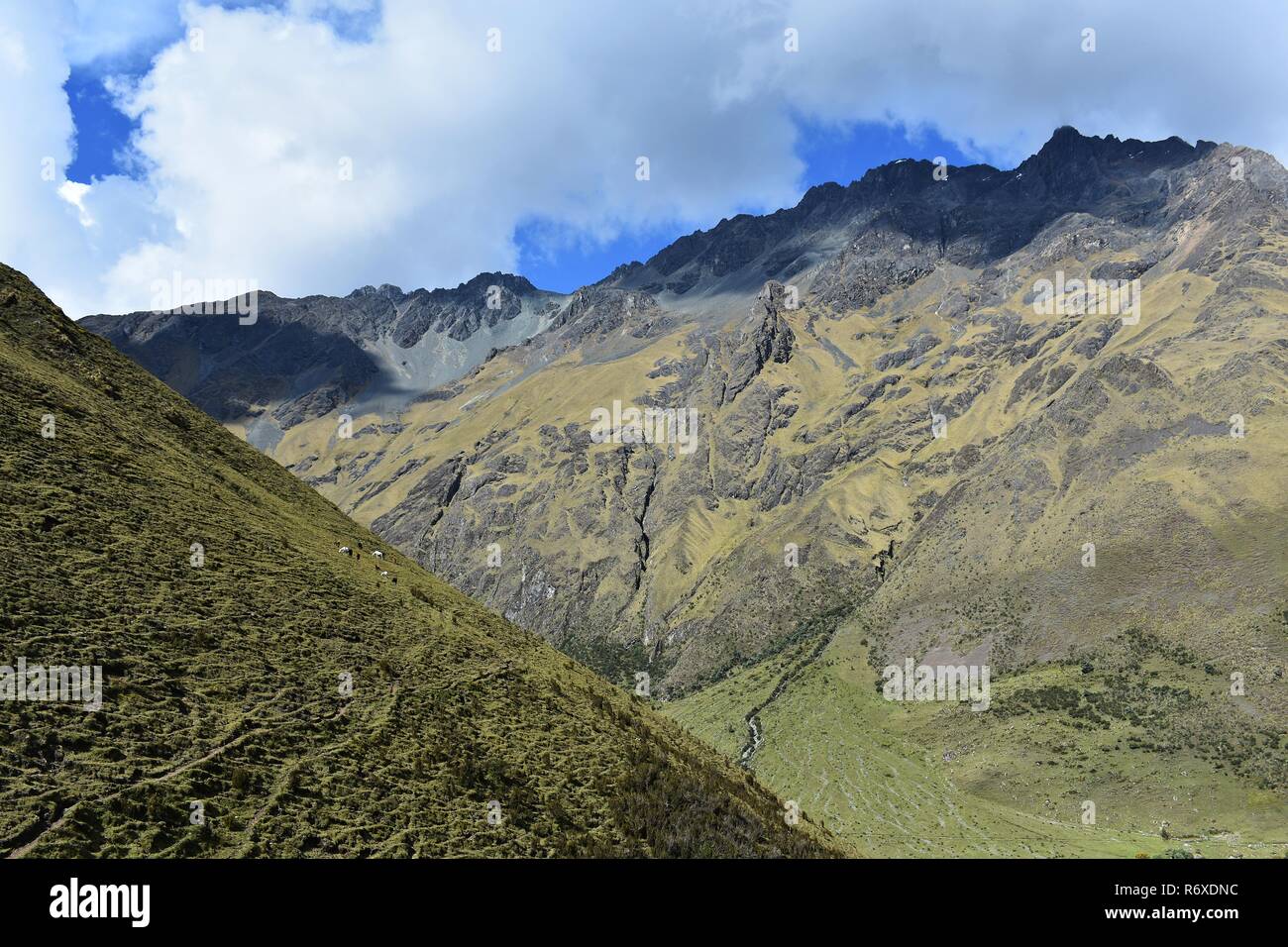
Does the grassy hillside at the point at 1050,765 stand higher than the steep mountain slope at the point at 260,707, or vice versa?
the steep mountain slope at the point at 260,707

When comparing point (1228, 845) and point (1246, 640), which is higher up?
point (1246, 640)

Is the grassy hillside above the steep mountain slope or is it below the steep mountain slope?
below

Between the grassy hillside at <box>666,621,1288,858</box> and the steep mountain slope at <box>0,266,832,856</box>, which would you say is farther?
the grassy hillside at <box>666,621,1288,858</box>

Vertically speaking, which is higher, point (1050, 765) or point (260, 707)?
point (260, 707)

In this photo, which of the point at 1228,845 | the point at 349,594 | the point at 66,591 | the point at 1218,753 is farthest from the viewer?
the point at 1218,753

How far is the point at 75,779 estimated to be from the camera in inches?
694

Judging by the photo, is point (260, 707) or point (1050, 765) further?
point (1050, 765)

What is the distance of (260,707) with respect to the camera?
23.4m

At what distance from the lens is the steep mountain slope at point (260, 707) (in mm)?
18547

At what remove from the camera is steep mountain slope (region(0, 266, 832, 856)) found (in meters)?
18.5

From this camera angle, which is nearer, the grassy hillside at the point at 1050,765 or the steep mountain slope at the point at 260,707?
the steep mountain slope at the point at 260,707
